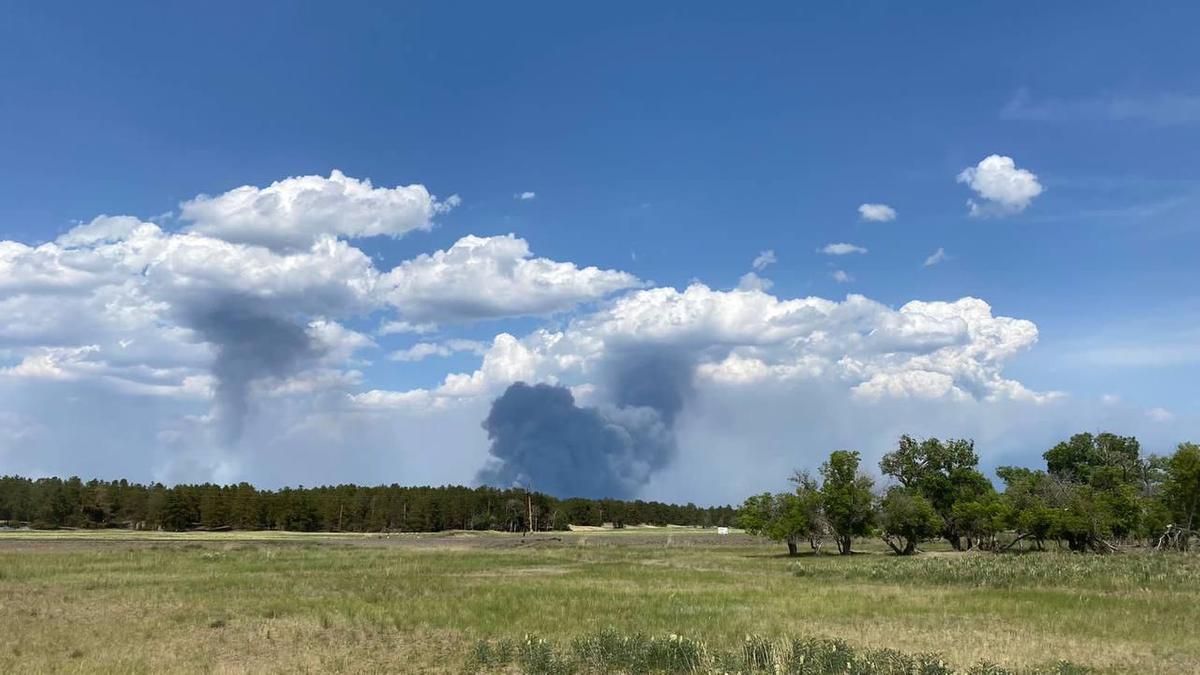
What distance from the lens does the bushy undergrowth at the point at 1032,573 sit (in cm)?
3781

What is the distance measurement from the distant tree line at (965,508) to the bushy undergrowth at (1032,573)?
61.0ft

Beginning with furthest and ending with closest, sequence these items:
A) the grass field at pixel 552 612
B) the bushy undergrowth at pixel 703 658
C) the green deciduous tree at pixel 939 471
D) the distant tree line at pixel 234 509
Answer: the distant tree line at pixel 234 509 < the green deciduous tree at pixel 939 471 < the grass field at pixel 552 612 < the bushy undergrowth at pixel 703 658

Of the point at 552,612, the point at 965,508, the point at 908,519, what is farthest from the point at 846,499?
the point at 552,612

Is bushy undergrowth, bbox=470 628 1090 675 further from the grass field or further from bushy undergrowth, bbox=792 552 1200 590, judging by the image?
bushy undergrowth, bbox=792 552 1200 590

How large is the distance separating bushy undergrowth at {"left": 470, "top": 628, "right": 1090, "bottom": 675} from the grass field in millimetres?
1294

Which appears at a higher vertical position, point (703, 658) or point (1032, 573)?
point (703, 658)

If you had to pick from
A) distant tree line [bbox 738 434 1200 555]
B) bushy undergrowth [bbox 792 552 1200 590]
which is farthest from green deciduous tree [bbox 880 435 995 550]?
bushy undergrowth [bbox 792 552 1200 590]

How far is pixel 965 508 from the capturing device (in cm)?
8331

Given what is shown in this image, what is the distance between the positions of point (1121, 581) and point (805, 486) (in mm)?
44918

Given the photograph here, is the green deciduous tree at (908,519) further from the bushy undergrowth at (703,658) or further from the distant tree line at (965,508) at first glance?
the bushy undergrowth at (703,658)

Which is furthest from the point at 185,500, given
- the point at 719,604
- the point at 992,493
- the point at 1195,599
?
the point at 1195,599

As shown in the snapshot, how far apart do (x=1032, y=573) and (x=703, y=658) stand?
31.5 m

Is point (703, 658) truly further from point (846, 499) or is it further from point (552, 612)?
point (846, 499)

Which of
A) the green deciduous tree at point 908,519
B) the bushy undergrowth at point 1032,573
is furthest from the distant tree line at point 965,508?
the bushy undergrowth at point 1032,573
